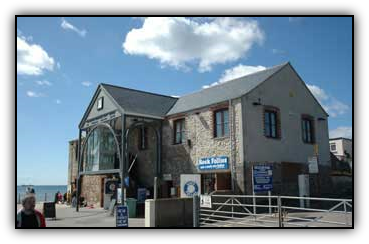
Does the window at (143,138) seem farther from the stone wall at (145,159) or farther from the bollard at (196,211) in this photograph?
the bollard at (196,211)

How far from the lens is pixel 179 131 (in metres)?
22.3

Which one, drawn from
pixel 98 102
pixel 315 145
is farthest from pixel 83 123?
pixel 315 145

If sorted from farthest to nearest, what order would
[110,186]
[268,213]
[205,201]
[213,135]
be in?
[110,186], [213,135], [268,213], [205,201]

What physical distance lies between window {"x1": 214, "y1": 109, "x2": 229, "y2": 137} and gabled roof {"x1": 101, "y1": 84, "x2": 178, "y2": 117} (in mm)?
4741

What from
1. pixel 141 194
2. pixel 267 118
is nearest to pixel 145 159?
pixel 141 194

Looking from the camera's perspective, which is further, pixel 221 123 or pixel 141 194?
pixel 141 194

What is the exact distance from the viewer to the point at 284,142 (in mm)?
20109

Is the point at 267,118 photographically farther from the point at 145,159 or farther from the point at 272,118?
the point at 145,159

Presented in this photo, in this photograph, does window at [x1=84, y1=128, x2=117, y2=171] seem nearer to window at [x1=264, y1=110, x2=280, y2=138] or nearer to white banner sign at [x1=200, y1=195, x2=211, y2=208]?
window at [x1=264, y1=110, x2=280, y2=138]

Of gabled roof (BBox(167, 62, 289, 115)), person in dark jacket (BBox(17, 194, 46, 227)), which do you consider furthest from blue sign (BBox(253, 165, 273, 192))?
person in dark jacket (BBox(17, 194, 46, 227))

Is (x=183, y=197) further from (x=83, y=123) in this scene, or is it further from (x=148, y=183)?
(x=83, y=123)

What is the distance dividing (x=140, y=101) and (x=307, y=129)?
11174 millimetres
